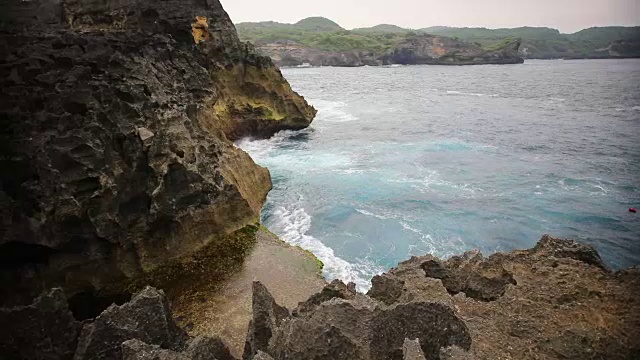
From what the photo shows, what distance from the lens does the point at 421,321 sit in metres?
8.78

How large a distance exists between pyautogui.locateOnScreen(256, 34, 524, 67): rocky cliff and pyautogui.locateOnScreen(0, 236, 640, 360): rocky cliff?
169168 mm

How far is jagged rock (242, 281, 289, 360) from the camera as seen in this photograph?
10.6 m

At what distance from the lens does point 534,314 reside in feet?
32.1

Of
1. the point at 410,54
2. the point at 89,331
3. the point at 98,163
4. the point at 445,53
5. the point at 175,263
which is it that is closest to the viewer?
the point at 89,331

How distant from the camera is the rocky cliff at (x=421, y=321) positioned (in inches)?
341

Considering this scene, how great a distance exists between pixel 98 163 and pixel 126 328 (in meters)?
8.30

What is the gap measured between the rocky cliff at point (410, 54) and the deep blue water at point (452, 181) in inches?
4611

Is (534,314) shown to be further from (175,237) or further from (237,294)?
(175,237)

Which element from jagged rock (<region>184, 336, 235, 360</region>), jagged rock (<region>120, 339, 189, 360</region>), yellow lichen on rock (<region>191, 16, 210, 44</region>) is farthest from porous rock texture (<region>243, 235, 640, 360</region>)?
yellow lichen on rock (<region>191, 16, 210, 44</region>)

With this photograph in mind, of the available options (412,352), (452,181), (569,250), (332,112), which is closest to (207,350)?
(412,352)

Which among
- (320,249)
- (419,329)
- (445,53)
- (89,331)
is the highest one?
(419,329)

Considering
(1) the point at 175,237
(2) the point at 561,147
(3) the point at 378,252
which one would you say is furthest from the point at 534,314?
(2) the point at 561,147

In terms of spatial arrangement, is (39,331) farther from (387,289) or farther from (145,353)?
(387,289)

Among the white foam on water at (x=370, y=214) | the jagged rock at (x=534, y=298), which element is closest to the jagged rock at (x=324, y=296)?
the jagged rock at (x=534, y=298)
